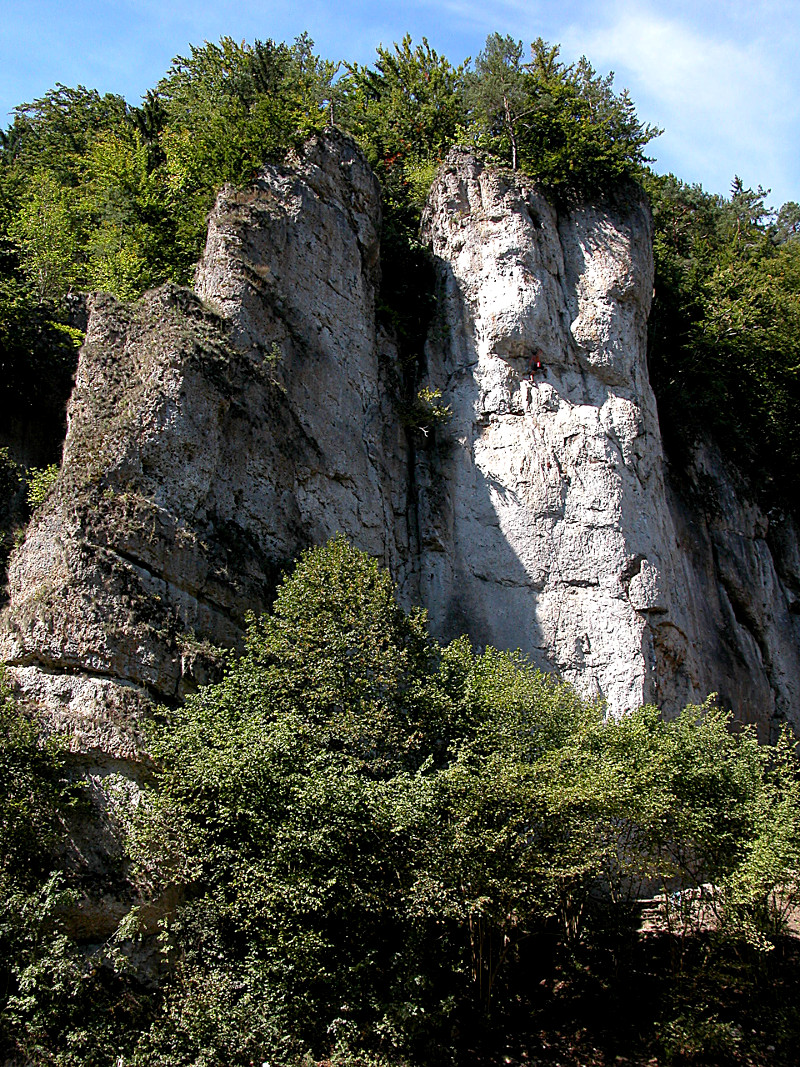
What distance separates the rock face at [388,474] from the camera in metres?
13.9

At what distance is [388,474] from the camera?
20625 millimetres

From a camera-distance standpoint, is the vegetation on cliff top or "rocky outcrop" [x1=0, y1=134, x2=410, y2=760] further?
the vegetation on cliff top

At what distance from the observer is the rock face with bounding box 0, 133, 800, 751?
1387cm

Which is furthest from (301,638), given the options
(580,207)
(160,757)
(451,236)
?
(580,207)

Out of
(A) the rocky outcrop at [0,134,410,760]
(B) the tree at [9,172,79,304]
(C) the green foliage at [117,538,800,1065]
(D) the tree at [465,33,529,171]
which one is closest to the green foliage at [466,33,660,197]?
(D) the tree at [465,33,529,171]

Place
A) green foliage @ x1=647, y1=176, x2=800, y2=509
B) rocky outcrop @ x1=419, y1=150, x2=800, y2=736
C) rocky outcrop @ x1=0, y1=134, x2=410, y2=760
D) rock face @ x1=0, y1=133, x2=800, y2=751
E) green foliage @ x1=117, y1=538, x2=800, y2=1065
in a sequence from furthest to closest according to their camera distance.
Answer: green foliage @ x1=647, y1=176, x2=800, y2=509 → rocky outcrop @ x1=419, y1=150, x2=800, y2=736 → rock face @ x1=0, y1=133, x2=800, y2=751 → rocky outcrop @ x1=0, y1=134, x2=410, y2=760 → green foliage @ x1=117, y1=538, x2=800, y2=1065

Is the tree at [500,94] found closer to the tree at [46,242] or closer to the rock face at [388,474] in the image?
the rock face at [388,474]

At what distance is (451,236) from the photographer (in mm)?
23562

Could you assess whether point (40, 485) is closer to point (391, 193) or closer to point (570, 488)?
point (570, 488)

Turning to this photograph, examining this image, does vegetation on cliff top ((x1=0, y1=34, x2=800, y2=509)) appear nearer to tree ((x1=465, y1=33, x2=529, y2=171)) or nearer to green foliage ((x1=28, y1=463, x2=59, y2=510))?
tree ((x1=465, y1=33, x2=529, y2=171))

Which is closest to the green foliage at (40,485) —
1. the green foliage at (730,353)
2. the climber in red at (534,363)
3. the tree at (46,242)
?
the tree at (46,242)

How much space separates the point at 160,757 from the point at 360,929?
11.8 ft

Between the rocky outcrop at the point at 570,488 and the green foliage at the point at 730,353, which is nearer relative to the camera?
the rocky outcrop at the point at 570,488

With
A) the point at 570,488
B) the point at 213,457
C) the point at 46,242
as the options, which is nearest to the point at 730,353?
the point at 570,488
